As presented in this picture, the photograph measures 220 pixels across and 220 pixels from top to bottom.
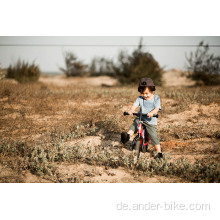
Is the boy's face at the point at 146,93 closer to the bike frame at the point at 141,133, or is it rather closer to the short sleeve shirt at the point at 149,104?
the short sleeve shirt at the point at 149,104

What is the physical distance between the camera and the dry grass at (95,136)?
343 cm

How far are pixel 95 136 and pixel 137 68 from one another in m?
9.04

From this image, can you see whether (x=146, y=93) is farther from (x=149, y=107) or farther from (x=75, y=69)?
(x=75, y=69)

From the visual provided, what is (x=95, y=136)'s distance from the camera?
4902 millimetres

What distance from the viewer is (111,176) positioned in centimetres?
339

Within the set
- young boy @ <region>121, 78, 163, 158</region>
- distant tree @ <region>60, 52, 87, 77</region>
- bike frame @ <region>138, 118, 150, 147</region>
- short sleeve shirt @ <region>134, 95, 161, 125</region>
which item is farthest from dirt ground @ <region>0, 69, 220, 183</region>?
distant tree @ <region>60, 52, 87, 77</region>

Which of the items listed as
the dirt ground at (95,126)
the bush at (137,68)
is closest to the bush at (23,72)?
the dirt ground at (95,126)

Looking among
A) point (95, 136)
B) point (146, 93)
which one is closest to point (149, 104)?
point (146, 93)

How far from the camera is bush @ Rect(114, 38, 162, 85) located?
41.0 ft

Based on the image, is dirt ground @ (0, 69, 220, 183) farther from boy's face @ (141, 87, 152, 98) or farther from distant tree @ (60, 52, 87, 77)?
distant tree @ (60, 52, 87, 77)

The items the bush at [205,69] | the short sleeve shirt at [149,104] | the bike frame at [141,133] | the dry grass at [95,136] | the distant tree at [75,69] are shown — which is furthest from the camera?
the distant tree at [75,69]

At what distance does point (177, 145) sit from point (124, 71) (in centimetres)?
1070

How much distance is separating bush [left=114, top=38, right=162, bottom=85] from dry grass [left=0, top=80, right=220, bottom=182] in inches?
201
